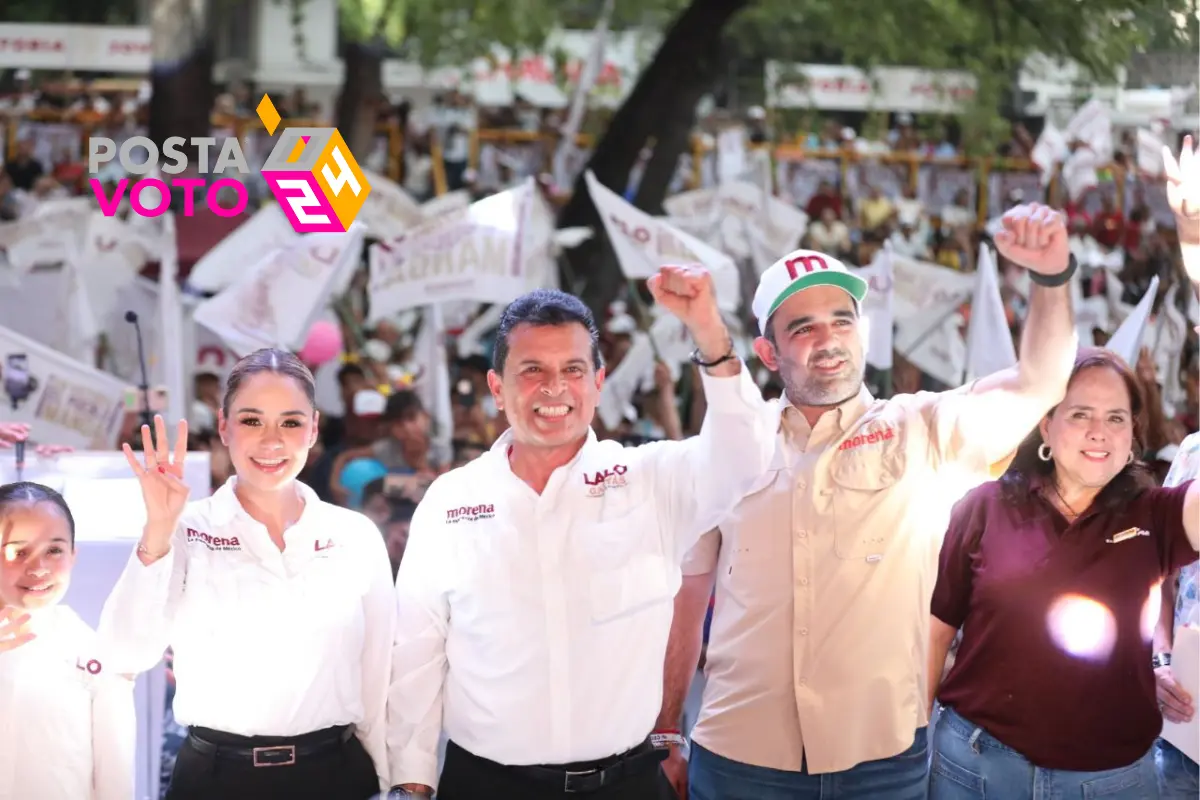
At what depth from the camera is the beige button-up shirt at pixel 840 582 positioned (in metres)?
3.37

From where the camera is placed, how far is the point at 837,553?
3377 millimetres

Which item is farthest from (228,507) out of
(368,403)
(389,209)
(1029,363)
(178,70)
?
(178,70)

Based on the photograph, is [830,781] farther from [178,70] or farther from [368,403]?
[178,70]

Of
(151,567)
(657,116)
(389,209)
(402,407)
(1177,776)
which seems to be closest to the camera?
(151,567)

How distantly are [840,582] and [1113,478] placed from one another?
682 mm

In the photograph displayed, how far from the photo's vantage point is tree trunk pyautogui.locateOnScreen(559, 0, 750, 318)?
11.5 metres

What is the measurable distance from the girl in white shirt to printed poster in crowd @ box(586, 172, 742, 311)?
4.84 metres

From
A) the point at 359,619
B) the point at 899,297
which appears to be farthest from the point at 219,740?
the point at 899,297

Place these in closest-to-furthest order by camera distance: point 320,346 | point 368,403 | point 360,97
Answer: point 368,403 < point 320,346 < point 360,97

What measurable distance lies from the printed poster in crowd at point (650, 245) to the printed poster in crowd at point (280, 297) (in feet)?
4.90

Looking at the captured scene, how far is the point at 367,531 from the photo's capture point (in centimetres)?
351

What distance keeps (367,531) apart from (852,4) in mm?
9441

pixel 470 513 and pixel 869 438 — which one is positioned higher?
pixel 869 438

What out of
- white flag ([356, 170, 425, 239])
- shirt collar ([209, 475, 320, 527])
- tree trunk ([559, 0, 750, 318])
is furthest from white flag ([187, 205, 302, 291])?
shirt collar ([209, 475, 320, 527])
